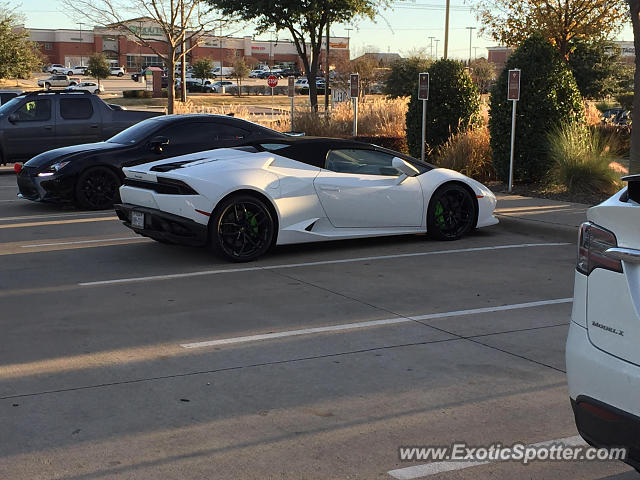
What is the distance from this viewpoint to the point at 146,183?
977 centimetres

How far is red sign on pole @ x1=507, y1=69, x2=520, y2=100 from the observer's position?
48.9 feet

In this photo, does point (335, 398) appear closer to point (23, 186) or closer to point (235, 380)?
point (235, 380)

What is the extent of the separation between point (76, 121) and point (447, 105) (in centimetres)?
803

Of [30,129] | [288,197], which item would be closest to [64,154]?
[288,197]

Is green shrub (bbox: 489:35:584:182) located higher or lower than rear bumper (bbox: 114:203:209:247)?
higher

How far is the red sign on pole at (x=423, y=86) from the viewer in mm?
17344

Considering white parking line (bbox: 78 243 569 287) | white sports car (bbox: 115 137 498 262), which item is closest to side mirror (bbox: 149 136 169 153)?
white sports car (bbox: 115 137 498 262)

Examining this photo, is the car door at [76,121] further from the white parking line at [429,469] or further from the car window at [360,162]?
the white parking line at [429,469]

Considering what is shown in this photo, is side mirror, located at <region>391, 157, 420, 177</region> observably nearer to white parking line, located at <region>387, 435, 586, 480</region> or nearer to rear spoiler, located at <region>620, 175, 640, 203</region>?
white parking line, located at <region>387, 435, 586, 480</region>

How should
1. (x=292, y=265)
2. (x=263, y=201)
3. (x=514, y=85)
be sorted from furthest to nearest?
(x=514, y=85) → (x=263, y=201) → (x=292, y=265)

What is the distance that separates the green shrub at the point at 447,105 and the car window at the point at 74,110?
A: 711cm

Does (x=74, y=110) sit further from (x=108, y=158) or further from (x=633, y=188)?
(x=633, y=188)

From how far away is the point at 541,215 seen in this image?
41.4ft

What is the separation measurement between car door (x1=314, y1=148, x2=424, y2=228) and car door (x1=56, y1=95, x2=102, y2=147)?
10.1 meters
